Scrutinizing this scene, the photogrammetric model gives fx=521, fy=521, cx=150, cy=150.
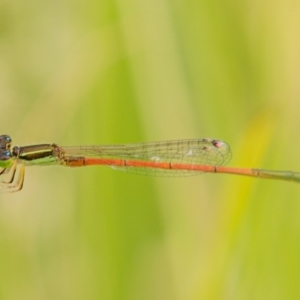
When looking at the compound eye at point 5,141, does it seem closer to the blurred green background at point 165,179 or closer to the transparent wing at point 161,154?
the blurred green background at point 165,179

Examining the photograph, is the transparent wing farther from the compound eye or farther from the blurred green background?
the compound eye

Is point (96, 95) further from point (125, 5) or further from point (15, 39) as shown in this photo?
point (15, 39)

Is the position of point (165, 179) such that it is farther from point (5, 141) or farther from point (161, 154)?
point (5, 141)

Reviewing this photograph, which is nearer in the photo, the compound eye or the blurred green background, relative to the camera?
the blurred green background

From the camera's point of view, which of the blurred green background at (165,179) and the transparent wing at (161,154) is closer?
the blurred green background at (165,179)

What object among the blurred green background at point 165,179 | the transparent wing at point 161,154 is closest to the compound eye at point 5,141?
the blurred green background at point 165,179

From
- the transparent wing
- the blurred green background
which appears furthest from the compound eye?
the transparent wing

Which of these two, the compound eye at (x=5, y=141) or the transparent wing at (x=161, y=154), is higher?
the transparent wing at (x=161, y=154)

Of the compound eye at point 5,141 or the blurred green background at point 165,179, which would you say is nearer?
the blurred green background at point 165,179

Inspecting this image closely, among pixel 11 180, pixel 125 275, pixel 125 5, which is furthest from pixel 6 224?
pixel 125 5
